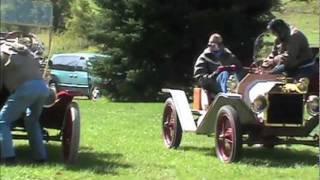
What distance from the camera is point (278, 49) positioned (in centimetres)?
1052

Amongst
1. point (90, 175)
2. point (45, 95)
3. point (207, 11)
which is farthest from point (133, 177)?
point (207, 11)

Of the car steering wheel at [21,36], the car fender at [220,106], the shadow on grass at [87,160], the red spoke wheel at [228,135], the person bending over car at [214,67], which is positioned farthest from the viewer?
the person bending over car at [214,67]

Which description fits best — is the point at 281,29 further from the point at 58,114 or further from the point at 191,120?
the point at 58,114

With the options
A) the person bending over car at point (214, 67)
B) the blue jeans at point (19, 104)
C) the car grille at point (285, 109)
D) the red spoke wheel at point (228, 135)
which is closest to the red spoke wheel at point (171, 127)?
the person bending over car at point (214, 67)

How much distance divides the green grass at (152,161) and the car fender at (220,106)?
44 centimetres

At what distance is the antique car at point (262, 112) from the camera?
9.65 metres

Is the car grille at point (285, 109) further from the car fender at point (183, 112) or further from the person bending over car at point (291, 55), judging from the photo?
the car fender at point (183, 112)

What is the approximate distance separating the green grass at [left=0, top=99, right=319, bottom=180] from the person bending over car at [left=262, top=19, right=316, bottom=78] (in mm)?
1216

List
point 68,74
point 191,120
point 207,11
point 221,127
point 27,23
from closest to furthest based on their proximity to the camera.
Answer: point 27,23 → point 221,127 → point 191,120 → point 207,11 → point 68,74

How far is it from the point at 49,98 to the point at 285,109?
2.98m

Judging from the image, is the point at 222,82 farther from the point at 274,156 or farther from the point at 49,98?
the point at 49,98

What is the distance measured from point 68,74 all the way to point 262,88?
71.1ft

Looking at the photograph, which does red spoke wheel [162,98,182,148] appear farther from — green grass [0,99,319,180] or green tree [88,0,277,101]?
green tree [88,0,277,101]

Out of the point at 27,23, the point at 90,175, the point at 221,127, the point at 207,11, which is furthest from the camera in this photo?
the point at 207,11
